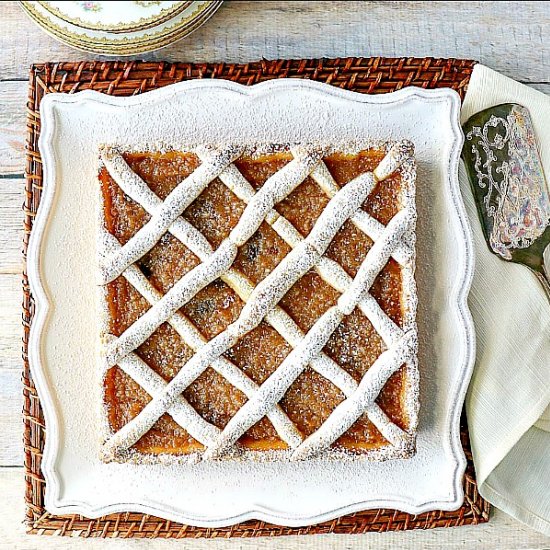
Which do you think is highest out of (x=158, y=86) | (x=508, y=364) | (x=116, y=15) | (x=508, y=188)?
(x=116, y=15)

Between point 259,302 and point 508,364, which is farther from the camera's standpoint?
point 508,364

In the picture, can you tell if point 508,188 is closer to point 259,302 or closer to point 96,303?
point 259,302

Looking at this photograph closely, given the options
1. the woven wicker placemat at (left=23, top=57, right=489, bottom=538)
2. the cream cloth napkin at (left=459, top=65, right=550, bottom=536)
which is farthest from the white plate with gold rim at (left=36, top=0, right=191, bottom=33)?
the cream cloth napkin at (left=459, top=65, right=550, bottom=536)

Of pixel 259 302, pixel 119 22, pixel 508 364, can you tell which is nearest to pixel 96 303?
pixel 259 302

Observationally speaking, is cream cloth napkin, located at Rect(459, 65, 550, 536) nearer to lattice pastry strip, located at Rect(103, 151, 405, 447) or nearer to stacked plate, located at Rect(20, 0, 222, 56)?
lattice pastry strip, located at Rect(103, 151, 405, 447)

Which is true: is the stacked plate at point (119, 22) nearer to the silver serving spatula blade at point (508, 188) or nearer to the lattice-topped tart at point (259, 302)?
the lattice-topped tart at point (259, 302)

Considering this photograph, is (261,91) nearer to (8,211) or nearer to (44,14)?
(44,14)
